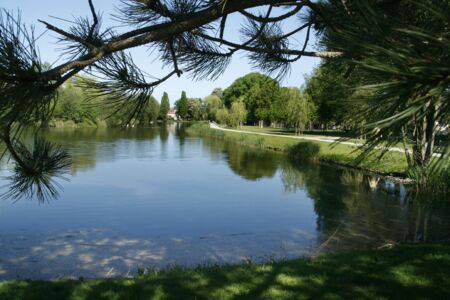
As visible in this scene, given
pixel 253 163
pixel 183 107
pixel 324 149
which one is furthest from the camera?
pixel 183 107

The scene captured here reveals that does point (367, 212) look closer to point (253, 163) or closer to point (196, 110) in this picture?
point (253, 163)

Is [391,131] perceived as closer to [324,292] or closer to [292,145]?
[324,292]

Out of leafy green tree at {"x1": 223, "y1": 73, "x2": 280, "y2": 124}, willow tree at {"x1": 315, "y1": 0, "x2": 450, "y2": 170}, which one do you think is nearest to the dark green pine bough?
willow tree at {"x1": 315, "y1": 0, "x2": 450, "y2": 170}

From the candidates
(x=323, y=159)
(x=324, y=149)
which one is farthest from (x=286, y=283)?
(x=324, y=149)

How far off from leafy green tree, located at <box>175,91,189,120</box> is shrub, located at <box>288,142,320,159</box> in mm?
69353

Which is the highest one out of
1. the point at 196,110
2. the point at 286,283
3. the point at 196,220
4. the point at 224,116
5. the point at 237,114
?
the point at 196,110

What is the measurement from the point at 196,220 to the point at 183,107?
86798mm

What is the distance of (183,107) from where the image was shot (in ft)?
316

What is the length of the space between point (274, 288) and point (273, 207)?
794cm

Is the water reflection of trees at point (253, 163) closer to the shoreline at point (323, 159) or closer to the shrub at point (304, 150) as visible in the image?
the shrub at point (304, 150)

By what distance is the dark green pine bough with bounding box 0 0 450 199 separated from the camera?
0.89 metres

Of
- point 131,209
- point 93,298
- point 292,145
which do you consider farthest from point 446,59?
point 292,145

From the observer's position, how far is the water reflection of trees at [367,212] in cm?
902

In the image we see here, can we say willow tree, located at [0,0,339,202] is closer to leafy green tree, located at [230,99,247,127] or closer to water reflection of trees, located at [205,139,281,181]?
water reflection of trees, located at [205,139,281,181]
